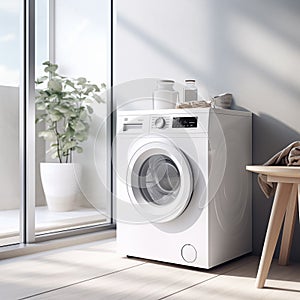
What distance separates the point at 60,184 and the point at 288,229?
160 centimetres

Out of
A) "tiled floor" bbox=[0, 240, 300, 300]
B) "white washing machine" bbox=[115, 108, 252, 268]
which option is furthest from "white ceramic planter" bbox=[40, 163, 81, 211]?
"white washing machine" bbox=[115, 108, 252, 268]

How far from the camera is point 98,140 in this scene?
2904mm

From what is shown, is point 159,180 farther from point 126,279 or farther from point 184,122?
point 126,279

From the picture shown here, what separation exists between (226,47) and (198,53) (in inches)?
7.2

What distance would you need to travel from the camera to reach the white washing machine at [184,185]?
2.39m

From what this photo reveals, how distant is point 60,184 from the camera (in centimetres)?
342

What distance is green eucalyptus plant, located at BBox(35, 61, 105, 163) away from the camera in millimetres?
3359

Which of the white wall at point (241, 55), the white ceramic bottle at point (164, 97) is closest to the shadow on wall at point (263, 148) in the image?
the white wall at point (241, 55)

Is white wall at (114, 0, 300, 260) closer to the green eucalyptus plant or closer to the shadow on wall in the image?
the shadow on wall

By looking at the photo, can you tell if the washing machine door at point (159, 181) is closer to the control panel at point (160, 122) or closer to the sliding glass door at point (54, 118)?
the control panel at point (160, 122)

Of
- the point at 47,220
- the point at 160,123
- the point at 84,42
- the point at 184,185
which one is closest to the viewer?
the point at 184,185

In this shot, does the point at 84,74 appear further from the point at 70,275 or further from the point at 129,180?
the point at 70,275

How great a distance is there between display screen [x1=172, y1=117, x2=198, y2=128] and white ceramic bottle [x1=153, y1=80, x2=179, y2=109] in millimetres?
259

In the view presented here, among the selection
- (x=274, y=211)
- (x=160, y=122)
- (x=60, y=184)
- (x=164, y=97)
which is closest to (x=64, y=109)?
(x=60, y=184)
